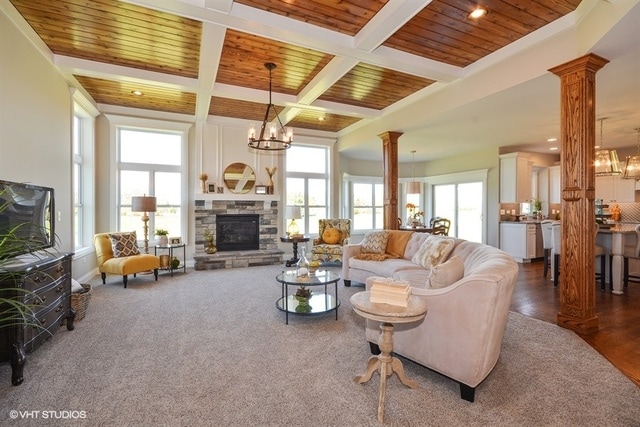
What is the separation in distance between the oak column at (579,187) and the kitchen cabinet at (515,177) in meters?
4.35

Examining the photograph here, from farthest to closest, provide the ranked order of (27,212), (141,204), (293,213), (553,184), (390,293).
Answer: (553,184)
(293,213)
(141,204)
(27,212)
(390,293)

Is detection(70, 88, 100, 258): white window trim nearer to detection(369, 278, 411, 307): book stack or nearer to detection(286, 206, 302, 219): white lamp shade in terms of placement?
detection(286, 206, 302, 219): white lamp shade

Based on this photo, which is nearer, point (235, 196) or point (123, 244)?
point (123, 244)

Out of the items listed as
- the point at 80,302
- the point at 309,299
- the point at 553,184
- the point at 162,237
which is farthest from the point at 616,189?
the point at 80,302

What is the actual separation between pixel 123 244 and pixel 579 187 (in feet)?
20.0

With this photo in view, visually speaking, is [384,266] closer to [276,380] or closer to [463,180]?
[276,380]

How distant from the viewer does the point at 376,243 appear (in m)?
4.85

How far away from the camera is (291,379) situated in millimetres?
2270

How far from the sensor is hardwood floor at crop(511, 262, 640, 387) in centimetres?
259

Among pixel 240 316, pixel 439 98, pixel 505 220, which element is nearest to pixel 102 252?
pixel 240 316

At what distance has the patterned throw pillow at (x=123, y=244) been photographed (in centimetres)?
502

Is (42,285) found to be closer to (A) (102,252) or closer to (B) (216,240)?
(A) (102,252)

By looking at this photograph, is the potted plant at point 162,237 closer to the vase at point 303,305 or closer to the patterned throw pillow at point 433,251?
the vase at point 303,305

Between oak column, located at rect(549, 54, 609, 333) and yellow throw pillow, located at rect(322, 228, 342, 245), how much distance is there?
12.4ft
